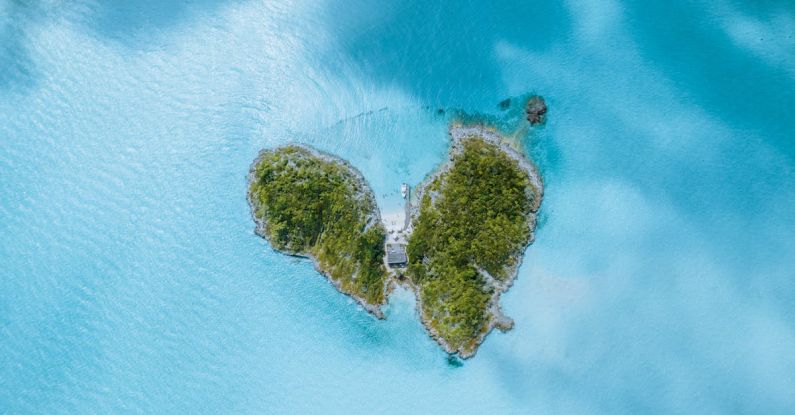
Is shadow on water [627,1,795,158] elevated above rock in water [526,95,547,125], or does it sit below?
above

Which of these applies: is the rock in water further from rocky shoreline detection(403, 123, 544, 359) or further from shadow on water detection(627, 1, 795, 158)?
shadow on water detection(627, 1, 795, 158)

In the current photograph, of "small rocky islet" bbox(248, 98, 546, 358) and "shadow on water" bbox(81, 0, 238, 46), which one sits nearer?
"small rocky islet" bbox(248, 98, 546, 358)

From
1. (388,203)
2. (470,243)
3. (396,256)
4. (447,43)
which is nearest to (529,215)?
(470,243)

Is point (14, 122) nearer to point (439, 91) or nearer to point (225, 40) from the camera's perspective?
point (225, 40)

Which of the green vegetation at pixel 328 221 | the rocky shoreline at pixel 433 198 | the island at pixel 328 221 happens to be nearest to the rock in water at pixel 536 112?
the rocky shoreline at pixel 433 198

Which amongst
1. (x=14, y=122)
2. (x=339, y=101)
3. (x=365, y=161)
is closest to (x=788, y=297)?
(x=365, y=161)

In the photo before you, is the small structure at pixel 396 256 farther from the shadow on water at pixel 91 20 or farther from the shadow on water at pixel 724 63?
the shadow on water at pixel 91 20

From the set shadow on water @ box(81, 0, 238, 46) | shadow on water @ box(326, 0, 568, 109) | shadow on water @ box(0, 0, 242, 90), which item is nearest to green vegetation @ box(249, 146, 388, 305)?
shadow on water @ box(326, 0, 568, 109)
